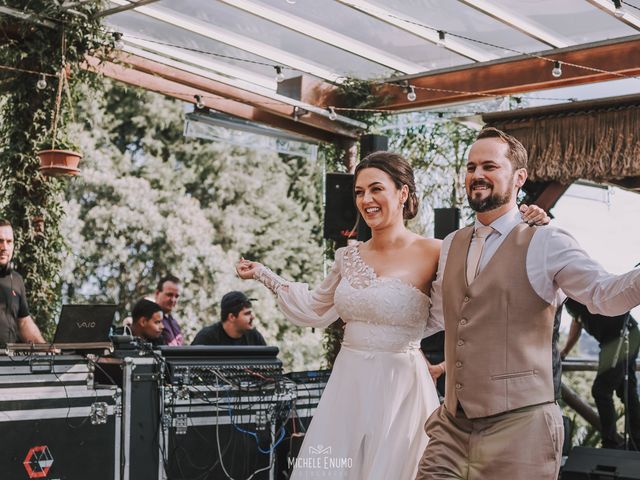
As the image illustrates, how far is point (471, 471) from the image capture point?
8.84ft

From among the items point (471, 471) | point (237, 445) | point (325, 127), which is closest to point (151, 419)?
point (237, 445)

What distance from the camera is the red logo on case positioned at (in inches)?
177

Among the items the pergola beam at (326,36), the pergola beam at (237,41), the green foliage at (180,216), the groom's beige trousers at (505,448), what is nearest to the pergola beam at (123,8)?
the pergola beam at (237,41)

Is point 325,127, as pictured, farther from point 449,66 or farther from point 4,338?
point 4,338

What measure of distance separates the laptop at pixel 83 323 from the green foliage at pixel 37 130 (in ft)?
6.95

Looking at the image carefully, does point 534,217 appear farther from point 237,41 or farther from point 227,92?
point 227,92

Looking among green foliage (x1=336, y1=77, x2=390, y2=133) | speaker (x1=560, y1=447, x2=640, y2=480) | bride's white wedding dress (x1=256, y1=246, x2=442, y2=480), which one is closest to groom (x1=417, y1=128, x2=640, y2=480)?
bride's white wedding dress (x1=256, y1=246, x2=442, y2=480)

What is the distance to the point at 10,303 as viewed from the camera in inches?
234

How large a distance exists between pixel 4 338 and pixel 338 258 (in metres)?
3.12

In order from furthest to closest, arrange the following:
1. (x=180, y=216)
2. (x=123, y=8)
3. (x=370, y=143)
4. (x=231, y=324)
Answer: (x=180, y=216) → (x=370, y=143) → (x=231, y=324) → (x=123, y=8)

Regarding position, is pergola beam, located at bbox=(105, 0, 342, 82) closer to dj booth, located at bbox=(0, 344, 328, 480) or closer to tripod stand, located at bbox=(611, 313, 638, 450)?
dj booth, located at bbox=(0, 344, 328, 480)

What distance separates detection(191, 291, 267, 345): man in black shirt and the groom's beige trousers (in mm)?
4341

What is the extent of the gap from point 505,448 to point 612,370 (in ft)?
14.5

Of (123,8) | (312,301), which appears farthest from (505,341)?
(123,8)
